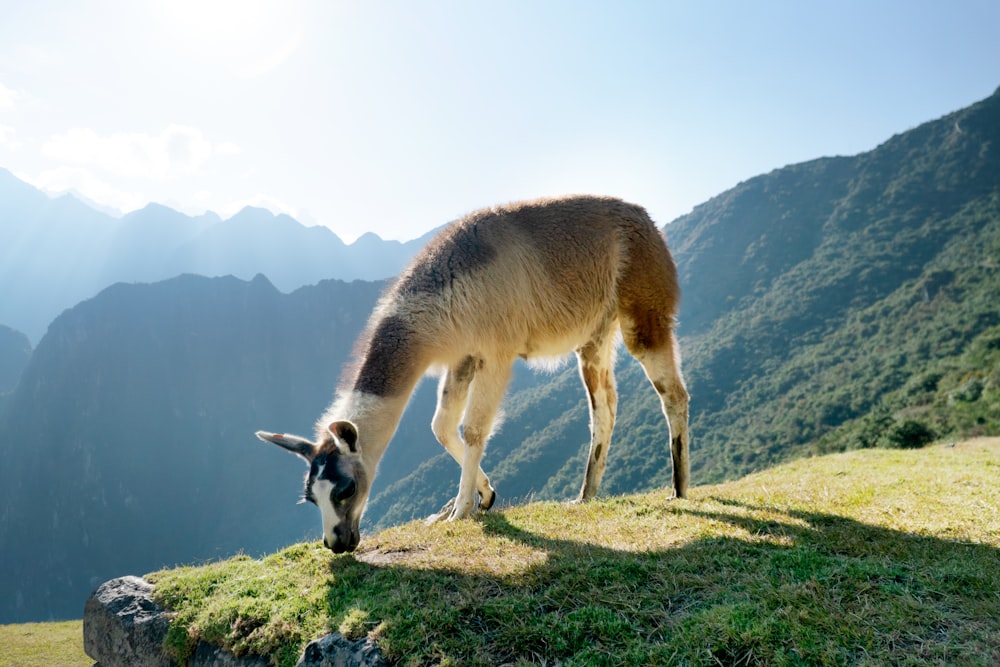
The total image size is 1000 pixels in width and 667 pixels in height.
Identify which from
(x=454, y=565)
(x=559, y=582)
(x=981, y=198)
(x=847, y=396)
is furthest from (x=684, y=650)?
(x=981, y=198)

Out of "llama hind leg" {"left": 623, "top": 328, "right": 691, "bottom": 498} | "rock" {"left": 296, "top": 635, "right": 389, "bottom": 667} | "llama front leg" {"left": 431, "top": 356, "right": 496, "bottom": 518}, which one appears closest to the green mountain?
"llama hind leg" {"left": 623, "top": 328, "right": 691, "bottom": 498}

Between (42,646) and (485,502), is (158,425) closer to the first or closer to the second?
(42,646)

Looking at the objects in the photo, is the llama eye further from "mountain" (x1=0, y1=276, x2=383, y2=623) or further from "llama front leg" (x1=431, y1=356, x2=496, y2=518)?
"mountain" (x1=0, y1=276, x2=383, y2=623)

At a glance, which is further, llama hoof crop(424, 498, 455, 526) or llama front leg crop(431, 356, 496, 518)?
llama front leg crop(431, 356, 496, 518)

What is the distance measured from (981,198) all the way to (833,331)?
36784mm

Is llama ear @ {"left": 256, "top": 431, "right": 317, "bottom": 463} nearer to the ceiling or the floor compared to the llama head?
nearer to the ceiling

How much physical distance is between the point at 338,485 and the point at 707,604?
292 centimetres

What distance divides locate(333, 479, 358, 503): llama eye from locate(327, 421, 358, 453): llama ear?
291 mm

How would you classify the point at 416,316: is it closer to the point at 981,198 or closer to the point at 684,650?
the point at 684,650

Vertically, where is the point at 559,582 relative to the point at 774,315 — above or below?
above

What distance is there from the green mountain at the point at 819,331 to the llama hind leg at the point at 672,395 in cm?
1684

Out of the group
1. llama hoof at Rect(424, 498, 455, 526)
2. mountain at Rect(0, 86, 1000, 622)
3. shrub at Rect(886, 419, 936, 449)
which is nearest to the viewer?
llama hoof at Rect(424, 498, 455, 526)

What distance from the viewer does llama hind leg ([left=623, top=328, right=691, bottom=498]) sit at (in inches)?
253

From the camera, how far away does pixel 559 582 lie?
3488 mm
